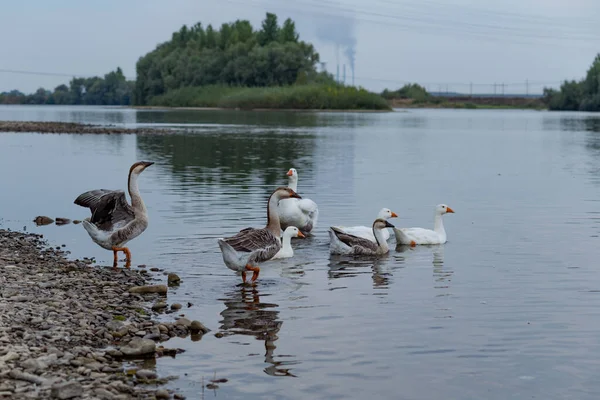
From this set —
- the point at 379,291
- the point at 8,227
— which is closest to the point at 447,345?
the point at 379,291

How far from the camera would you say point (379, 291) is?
46.4 ft

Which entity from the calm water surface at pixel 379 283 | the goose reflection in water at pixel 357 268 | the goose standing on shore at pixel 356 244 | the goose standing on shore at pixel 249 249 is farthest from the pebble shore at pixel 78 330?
the goose standing on shore at pixel 356 244

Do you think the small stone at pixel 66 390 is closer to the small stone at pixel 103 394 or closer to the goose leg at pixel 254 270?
the small stone at pixel 103 394

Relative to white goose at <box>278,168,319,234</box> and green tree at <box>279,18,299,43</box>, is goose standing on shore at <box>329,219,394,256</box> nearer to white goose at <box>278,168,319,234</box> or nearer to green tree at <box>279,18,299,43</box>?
white goose at <box>278,168,319,234</box>

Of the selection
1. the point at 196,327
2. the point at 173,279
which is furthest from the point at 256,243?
the point at 196,327

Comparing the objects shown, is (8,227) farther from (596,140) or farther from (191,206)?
(596,140)

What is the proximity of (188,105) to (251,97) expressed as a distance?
22.2 metres

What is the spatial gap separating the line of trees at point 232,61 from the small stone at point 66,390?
14444 cm

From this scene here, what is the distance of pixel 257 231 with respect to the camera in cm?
1458

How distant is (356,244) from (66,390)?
9469 mm

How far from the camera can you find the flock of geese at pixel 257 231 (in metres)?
14.3

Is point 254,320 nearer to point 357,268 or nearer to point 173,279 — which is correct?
point 173,279

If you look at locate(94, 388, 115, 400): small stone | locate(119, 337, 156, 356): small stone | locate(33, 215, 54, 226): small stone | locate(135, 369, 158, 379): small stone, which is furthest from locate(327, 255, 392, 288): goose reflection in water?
locate(33, 215, 54, 226): small stone

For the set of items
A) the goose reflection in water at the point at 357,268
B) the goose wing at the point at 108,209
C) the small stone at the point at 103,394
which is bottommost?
the goose reflection in water at the point at 357,268
